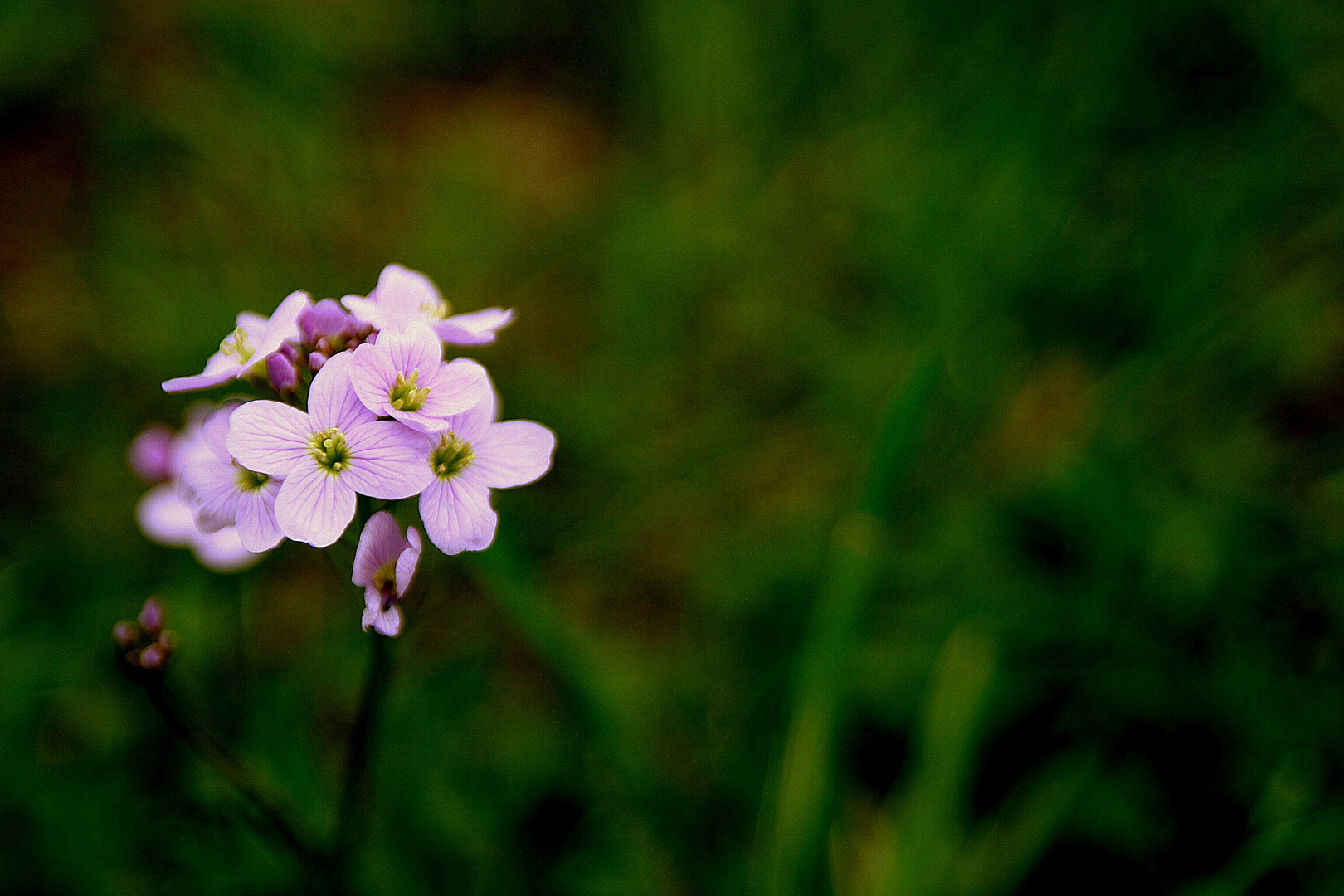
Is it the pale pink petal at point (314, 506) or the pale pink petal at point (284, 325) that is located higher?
the pale pink petal at point (284, 325)

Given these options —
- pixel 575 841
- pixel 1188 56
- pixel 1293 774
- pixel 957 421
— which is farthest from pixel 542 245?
pixel 1293 774

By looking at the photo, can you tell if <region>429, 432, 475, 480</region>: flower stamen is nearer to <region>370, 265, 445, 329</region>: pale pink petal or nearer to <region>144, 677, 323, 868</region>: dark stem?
<region>370, 265, 445, 329</region>: pale pink petal

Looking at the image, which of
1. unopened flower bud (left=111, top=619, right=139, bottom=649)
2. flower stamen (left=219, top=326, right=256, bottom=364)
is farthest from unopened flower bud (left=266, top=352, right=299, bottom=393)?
unopened flower bud (left=111, top=619, right=139, bottom=649)

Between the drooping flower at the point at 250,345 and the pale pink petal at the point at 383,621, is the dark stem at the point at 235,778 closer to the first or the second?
the pale pink petal at the point at 383,621

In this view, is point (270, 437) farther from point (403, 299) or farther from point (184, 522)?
point (184, 522)

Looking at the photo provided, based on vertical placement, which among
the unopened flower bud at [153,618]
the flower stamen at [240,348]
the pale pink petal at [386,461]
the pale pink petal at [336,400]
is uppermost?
the flower stamen at [240,348]

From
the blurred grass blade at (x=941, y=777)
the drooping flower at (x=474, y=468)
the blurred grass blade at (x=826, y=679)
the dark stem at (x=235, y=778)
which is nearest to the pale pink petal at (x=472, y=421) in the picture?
the drooping flower at (x=474, y=468)
